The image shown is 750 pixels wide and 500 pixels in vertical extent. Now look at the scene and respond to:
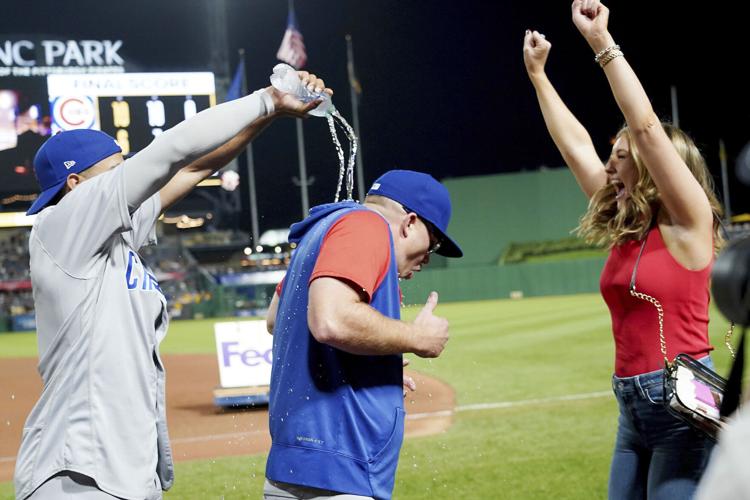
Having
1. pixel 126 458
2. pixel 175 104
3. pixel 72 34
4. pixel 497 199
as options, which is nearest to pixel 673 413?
pixel 126 458

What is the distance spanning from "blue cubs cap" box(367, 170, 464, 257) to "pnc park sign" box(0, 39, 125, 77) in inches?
846

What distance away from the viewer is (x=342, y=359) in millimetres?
2422

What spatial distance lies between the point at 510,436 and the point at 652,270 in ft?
18.1

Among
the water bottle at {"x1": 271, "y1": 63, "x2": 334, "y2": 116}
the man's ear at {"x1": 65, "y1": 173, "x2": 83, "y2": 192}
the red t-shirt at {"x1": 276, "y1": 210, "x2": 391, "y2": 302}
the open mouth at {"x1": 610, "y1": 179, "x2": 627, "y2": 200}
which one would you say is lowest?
the red t-shirt at {"x1": 276, "y1": 210, "x2": 391, "y2": 302}

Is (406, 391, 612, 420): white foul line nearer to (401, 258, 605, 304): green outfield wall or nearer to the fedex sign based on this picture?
the fedex sign

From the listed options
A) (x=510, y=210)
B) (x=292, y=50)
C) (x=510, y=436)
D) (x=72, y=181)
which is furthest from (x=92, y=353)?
(x=510, y=210)

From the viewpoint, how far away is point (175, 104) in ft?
63.3

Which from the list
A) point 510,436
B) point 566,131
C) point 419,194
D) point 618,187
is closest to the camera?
point 419,194

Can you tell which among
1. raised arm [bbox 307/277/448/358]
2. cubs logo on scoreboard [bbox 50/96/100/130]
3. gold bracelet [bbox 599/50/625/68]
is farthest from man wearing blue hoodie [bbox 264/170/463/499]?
cubs logo on scoreboard [bbox 50/96/100/130]

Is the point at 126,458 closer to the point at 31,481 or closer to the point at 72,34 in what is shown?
the point at 31,481

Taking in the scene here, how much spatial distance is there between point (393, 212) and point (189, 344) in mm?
18005

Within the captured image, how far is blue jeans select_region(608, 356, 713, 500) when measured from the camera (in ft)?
9.73

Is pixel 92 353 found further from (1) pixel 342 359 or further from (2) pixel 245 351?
(2) pixel 245 351

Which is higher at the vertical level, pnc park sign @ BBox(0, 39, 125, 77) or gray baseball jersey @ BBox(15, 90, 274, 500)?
pnc park sign @ BBox(0, 39, 125, 77)
